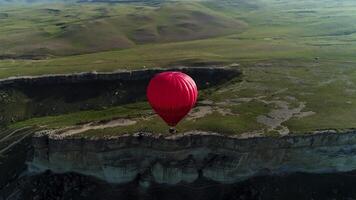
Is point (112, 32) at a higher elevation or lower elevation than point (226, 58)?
lower

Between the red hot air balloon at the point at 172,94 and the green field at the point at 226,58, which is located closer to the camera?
the red hot air balloon at the point at 172,94

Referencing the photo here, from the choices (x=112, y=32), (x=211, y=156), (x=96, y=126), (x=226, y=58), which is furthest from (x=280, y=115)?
(x=112, y=32)

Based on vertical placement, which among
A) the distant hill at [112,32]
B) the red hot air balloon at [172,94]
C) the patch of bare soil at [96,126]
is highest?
the red hot air balloon at [172,94]

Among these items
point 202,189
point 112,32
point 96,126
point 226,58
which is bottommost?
point 112,32

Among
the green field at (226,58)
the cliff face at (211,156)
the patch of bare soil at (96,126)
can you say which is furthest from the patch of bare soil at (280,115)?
the patch of bare soil at (96,126)

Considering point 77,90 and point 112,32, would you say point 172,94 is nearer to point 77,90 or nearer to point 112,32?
point 77,90

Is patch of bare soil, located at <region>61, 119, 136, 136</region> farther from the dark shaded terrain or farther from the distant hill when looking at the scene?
the distant hill

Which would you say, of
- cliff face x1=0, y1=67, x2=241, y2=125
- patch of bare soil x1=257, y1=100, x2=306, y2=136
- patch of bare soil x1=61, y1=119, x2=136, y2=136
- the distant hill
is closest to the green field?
patch of bare soil x1=257, y1=100, x2=306, y2=136

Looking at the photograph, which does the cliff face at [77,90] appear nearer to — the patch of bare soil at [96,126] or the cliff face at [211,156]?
the patch of bare soil at [96,126]
